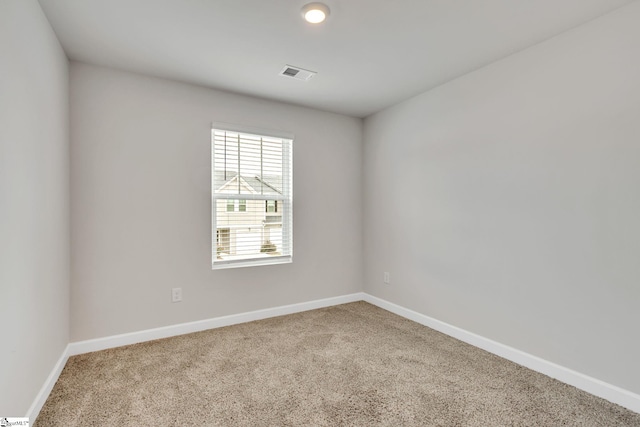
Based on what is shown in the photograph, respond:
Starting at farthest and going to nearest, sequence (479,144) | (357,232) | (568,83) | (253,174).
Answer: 1. (357,232)
2. (253,174)
3. (479,144)
4. (568,83)

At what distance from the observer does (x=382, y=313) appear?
3.57 m

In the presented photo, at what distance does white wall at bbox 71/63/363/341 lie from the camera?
2594mm

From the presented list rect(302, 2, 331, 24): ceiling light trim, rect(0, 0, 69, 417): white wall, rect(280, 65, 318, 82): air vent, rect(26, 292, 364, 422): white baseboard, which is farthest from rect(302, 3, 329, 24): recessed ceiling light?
rect(26, 292, 364, 422): white baseboard

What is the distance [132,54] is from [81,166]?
988mm

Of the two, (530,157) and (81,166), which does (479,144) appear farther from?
(81,166)

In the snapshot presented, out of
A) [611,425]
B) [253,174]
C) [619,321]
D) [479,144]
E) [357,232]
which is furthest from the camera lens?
[357,232]

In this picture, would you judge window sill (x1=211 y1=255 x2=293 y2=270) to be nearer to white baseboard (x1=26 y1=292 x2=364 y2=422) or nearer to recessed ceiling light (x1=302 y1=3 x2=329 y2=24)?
white baseboard (x1=26 y1=292 x2=364 y2=422)

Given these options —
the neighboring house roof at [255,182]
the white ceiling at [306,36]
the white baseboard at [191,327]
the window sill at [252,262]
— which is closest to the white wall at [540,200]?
the white ceiling at [306,36]

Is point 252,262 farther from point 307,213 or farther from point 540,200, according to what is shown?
point 540,200

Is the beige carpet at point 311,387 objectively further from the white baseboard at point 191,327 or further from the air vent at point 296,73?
the air vent at point 296,73

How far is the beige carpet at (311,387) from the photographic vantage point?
1.77 m

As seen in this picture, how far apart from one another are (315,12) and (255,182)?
6.12 feet

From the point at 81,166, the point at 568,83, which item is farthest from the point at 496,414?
the point at 81,166

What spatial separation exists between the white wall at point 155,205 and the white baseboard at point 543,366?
151 cm
